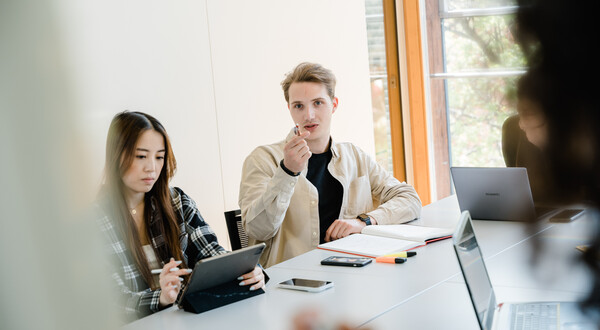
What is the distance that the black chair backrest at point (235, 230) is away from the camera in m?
2.50

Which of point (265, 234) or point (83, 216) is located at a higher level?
point (83, 216)

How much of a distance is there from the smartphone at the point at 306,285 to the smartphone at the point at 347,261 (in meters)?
0.22

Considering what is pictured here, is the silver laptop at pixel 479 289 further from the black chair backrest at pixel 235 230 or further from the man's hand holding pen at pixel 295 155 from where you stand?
the black chair backrest at pixel 235 230

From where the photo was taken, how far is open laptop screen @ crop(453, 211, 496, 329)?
3.28 ft

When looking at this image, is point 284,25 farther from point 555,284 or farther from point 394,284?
point 555,284

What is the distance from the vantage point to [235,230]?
8.27 ft

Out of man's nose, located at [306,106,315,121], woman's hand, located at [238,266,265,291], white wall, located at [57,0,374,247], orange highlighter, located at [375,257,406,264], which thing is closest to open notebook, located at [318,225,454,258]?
orange highlighter, located at [375,257,406,264]

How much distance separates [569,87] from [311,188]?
229cm

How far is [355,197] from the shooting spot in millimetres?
2605

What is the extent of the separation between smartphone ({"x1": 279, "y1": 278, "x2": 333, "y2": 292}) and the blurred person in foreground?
4.70 feet

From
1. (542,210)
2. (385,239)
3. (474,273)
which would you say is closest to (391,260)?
(385,239)

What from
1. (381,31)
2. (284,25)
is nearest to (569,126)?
(284,25)

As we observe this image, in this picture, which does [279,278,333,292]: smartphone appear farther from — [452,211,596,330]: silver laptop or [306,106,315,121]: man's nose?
[306,106,315,121]: man's nose

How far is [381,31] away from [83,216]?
463 centimetres
